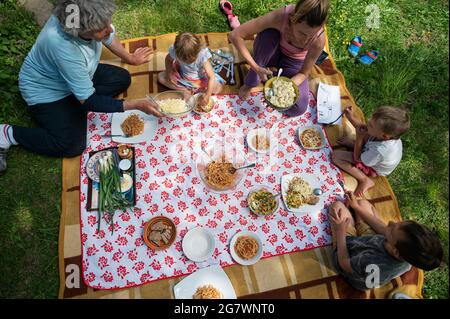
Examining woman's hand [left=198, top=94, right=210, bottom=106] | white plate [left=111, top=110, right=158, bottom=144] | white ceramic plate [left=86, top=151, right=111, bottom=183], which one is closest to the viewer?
white ceramic plate [left=86, top=151, right=111, bottom=183]

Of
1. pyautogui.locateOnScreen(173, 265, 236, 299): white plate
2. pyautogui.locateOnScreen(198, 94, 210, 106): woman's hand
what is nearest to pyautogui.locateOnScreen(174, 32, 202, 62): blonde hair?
pyautogui.locateOnScreen(198, 94, 210, 106): woman's hand

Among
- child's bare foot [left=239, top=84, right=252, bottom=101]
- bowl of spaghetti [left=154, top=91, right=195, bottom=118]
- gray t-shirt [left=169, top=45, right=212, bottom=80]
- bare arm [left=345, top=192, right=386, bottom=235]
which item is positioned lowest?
bare arm [left=345, top=192, right=386, bottom=235]

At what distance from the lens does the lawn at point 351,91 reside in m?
3.13

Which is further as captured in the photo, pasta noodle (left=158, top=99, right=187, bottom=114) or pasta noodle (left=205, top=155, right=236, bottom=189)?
pasta noodle (left=158, top=99, right=187, bottom=114)

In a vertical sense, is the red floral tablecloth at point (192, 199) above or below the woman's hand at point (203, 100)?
below

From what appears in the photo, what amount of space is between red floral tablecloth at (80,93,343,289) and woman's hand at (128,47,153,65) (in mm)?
840

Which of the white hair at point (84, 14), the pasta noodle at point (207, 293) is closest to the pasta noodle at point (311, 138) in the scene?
the pasta noodle at point (207, 293)

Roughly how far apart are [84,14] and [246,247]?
2505 mm

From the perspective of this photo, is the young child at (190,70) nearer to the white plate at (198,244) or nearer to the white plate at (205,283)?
the white plate at (198,244)

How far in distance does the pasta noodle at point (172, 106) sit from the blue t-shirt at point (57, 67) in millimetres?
736

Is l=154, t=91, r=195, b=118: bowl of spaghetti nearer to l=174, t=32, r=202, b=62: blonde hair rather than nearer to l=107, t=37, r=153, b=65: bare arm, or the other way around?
l=174, t=32, r=202, b=62: blonde hair

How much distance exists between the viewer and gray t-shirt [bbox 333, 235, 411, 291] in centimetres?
251

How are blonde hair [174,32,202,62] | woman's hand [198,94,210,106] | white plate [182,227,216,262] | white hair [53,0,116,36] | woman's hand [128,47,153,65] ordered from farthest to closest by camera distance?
woman's hand [128,47,153,65], woman's hand [198,94,210,106], blonde hair [174,32,202,62], white plate [182,227,216,262], white hair [53,0,116,36]

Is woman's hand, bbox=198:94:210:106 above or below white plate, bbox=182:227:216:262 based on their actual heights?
above
